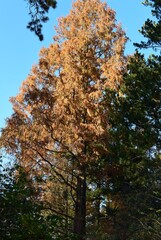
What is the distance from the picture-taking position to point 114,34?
13617 millimetres

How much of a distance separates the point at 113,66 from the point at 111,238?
7843mm

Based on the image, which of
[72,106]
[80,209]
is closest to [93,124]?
[72,106]

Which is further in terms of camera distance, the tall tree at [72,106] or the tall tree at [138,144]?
the tall tree at [138,144]

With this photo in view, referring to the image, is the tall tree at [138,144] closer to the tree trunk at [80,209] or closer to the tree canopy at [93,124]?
the tree canopy at [93,124]

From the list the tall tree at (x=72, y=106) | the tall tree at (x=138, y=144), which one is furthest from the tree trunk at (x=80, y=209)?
the tall tree at (x=138, y=144)

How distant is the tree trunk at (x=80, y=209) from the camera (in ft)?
39.0

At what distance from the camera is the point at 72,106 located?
12227mm

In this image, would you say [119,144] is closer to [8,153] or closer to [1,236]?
[8,153]

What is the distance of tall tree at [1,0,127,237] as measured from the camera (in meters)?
11.8

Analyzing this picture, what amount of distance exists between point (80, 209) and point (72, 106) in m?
3.79

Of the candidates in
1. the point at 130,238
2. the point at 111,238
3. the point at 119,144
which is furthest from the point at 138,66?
the point at 130,238

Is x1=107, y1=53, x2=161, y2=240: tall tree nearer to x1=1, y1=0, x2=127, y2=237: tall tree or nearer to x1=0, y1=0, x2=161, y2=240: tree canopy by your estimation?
x1=0, y1=0, x2=161, y2=240: tree canopy

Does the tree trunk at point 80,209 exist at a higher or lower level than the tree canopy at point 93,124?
lower

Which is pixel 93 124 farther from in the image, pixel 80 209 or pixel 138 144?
pixel 80 209
